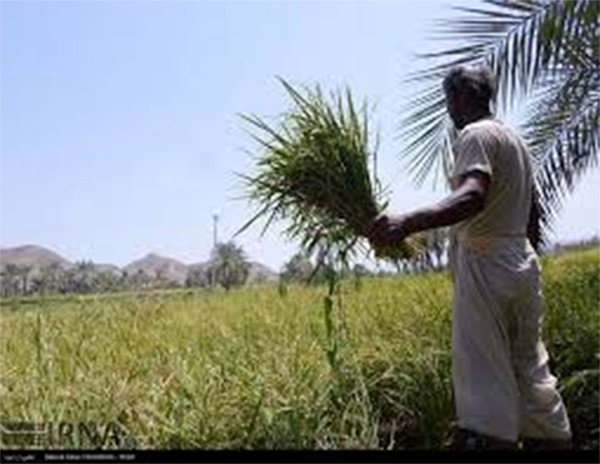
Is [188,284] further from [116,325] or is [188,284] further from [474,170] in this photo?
[474,170]

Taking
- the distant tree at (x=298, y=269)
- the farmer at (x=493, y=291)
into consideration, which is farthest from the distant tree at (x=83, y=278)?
the farmer at (x=493, y=291)

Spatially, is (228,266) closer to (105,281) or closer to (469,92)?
(105,281)

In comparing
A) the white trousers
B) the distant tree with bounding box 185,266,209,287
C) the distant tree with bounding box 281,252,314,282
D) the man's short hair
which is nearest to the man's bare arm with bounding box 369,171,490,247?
the white trousers

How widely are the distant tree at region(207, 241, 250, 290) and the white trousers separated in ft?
2.96

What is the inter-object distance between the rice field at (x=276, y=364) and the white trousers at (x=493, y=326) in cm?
60

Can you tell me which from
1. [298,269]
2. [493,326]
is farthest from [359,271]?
[493,326]

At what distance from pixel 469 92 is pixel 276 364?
4.82ft

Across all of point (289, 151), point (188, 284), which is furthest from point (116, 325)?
point (289, 151)

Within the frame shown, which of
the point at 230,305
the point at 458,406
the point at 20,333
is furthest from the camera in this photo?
the point at 230,305

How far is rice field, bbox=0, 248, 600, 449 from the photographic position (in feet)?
12.4

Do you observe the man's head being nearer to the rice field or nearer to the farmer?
the farmer

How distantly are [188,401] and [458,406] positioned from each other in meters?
1.07

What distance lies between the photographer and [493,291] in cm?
308

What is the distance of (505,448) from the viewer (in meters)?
3.03
